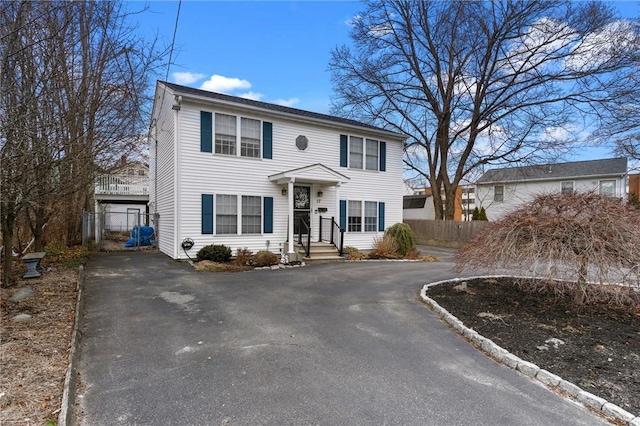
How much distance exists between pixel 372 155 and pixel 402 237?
3.84m

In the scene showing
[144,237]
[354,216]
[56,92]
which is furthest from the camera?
[144,237]

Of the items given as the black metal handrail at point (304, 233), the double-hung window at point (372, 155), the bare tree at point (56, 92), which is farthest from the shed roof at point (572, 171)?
the bare tree at point (56, 92)

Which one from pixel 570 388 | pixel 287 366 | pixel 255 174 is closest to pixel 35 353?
pixel 287 366

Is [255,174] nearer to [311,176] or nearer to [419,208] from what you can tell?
[311,176]

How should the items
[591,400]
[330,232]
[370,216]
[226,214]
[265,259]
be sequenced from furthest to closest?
[370,216] < [330,232] < [226,214] < [265,259] < [591,400]

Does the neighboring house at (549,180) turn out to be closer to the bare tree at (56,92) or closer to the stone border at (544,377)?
the stone border at (544,377)

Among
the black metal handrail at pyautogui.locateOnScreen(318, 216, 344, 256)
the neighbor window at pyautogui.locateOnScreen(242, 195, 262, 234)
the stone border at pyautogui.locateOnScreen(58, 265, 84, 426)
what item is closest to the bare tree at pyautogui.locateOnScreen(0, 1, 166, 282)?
the stone border at pyautogui.locateOnScreen(58, 265, 84, 426)

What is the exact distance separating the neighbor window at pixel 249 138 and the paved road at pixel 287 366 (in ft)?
20.8

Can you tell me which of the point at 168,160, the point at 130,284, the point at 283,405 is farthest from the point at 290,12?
the point at 283,405

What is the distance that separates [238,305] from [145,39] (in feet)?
19.0

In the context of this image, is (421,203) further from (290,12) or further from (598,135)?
(290,12)

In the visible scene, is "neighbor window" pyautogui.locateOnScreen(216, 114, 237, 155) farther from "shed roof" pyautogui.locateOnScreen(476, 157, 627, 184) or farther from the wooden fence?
"shed roof" pyautogui.locateOnScreen(476, 157, 627, 184)

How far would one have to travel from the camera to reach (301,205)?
13.2 m

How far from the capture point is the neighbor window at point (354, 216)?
14.5m
